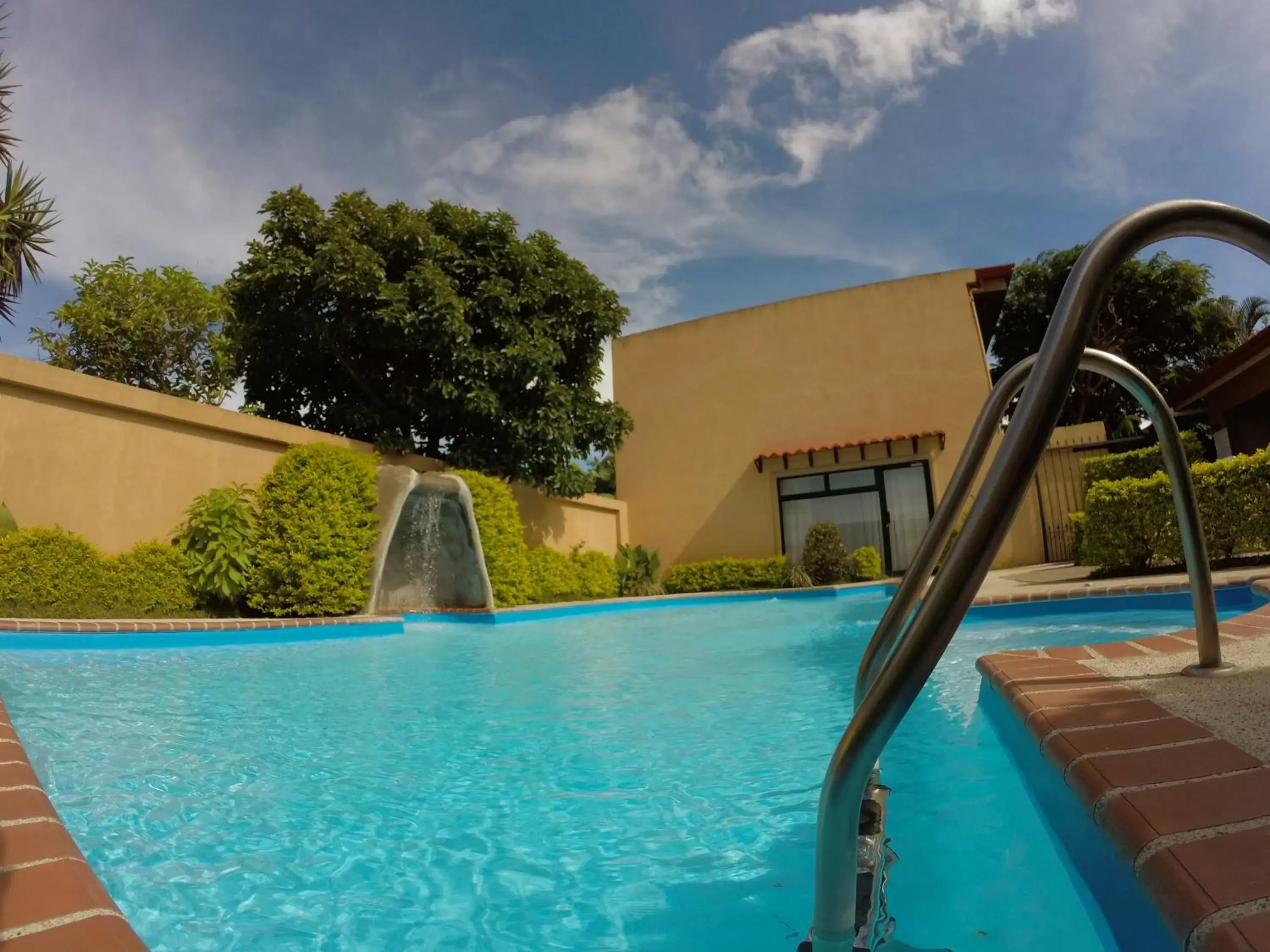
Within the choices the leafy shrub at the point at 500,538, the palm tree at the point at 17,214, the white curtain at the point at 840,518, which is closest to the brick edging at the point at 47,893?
the leafy shrub at the point at 500,538

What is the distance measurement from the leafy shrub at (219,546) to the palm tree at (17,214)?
15.1ft

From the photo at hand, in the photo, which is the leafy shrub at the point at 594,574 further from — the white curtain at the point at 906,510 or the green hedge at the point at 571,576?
the white curtain at the point at 906,510

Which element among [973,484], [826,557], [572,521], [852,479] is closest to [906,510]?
[852,479]

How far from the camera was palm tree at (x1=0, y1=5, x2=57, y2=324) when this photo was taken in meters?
10.6

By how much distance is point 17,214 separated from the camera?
424 inches

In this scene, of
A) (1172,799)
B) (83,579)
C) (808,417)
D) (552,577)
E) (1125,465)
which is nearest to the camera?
(1172,799)

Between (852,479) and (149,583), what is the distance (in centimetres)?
1372

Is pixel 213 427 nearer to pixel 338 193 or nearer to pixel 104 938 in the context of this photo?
pixel 338 193

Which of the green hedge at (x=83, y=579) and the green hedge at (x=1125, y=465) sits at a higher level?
the green hedge at (x=1125, y=465)

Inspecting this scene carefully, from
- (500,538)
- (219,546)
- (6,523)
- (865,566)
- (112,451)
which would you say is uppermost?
(112,451)

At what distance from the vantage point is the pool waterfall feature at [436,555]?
38.9 feet

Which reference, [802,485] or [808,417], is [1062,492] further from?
[808,417]

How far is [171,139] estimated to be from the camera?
34.8 ft

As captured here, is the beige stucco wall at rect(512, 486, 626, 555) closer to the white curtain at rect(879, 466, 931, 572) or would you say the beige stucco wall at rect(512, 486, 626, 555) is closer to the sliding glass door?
the sliding glass door
